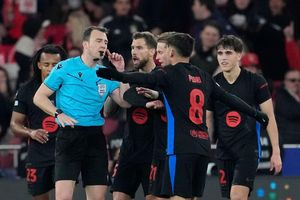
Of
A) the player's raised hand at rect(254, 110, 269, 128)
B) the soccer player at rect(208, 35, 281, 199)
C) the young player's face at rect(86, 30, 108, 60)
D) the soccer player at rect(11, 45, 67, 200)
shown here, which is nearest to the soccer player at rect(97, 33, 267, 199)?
the player's raised hand at rect(254, 110, 269, 128)

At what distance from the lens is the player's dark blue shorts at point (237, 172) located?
12.6m

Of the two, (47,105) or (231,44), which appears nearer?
(47,105)

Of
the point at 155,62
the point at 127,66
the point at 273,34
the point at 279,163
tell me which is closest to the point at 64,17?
the point at 127,66

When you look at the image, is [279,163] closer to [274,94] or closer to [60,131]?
[60,131]

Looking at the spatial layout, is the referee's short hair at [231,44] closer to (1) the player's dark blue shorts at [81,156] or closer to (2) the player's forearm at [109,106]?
(2) the player's forearm at [109,106]

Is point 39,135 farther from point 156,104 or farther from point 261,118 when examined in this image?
point 261,118

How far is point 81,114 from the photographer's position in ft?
38.9

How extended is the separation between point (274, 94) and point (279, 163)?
170 inches

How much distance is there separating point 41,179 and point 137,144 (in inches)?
47.0

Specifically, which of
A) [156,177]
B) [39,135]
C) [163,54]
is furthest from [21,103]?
[163,54]

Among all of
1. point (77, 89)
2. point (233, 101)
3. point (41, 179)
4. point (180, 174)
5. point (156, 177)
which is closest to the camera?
point (180, 174)

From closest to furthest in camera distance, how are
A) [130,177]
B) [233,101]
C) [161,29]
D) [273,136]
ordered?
[233,101] < [273,136] < [130,177] < [161,29]

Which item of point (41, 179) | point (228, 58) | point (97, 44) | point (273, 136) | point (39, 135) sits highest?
point (97, 44)

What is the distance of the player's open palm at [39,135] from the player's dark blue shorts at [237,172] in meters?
1.93
